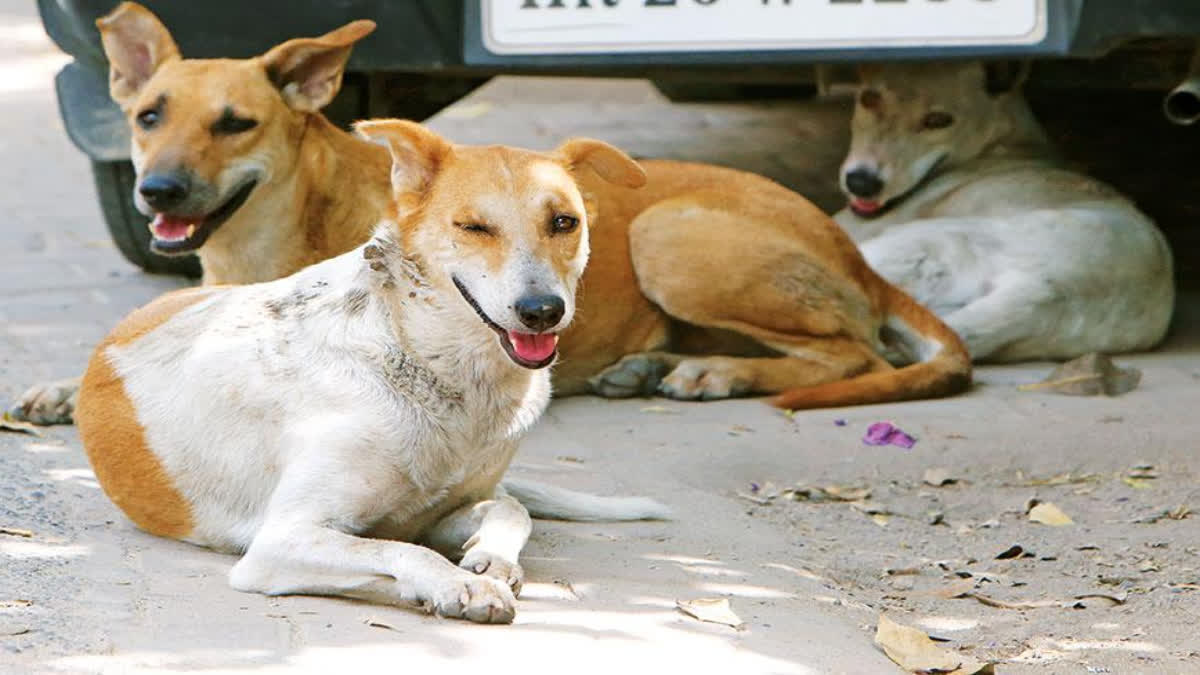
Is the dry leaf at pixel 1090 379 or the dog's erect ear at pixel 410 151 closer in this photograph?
the dog's erect ear at pixel 410 151

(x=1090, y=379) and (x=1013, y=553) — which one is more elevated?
(x=1013, y=553)

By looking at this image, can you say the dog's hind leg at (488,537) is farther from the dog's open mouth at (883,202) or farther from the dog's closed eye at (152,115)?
the dog's open mouth at (883,202)

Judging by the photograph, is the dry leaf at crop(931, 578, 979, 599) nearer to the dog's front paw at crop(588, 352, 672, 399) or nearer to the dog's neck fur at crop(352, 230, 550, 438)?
the dog's neck fur at crop(352, 230, 550, 438)

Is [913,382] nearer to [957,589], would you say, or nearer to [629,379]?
[629,379]

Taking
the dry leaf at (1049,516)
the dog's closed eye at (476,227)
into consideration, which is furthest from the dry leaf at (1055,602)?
the dog's closed eye at (476,227)

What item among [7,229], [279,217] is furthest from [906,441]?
[7,229]

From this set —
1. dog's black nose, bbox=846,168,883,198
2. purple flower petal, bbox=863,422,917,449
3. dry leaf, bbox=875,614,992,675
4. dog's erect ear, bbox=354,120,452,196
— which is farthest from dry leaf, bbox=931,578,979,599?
dog's black nose, bbox=846,168,883,198

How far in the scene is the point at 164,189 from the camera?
486 centimetres

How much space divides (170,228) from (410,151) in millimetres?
1530

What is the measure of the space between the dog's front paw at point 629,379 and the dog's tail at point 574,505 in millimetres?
1331

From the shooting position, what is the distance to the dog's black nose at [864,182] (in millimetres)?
6609

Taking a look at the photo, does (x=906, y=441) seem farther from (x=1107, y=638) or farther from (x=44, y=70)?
(x=44, y=70)

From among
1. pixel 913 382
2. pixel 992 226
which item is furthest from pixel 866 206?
pixel 913 382

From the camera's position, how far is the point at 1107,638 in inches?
142
